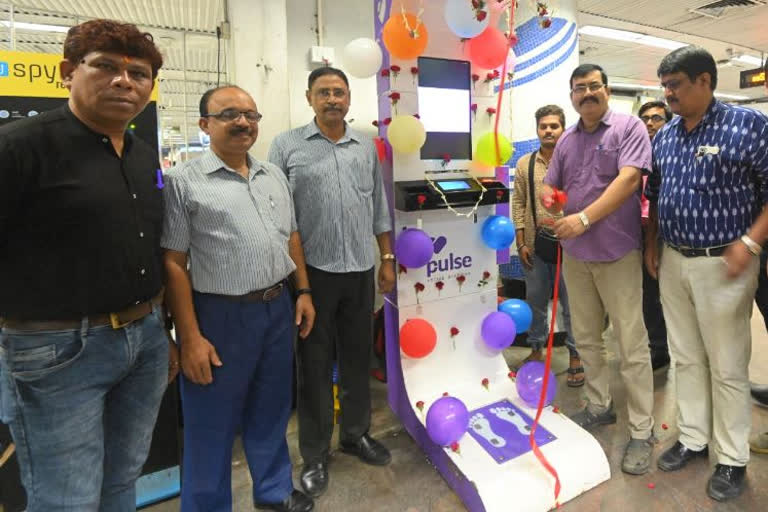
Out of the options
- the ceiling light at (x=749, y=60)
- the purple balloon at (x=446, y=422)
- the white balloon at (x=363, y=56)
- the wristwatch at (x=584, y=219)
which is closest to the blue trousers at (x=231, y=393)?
the purple balloon at (x=446, y=422)

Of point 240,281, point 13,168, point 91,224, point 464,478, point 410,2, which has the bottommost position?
point 464,478

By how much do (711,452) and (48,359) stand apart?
2765 millimetres

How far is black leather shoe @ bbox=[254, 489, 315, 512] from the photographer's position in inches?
72.9

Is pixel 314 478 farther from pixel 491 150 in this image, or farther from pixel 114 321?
pixel 491 150

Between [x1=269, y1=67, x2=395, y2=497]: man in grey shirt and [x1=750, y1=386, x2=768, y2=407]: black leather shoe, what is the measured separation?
2.31 m

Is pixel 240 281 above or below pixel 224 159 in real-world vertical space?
below

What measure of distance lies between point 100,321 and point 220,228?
0.50m

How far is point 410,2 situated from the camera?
2.10 meters

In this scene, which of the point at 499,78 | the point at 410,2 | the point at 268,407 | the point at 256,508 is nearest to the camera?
the point at 268,407

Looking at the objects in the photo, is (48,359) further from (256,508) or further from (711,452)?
(711,452)

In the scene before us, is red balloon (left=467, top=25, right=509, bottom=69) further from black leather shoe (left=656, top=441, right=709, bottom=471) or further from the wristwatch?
black leather shoe (left=656, top=441, right=709, bottom=471)

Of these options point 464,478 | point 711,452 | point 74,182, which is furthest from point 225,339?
point 711,452

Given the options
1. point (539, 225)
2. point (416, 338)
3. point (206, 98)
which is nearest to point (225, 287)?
point (206, 98)

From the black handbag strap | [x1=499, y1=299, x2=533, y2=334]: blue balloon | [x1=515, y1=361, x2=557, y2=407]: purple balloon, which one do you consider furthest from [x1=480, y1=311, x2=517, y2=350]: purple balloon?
the black handbag strap
